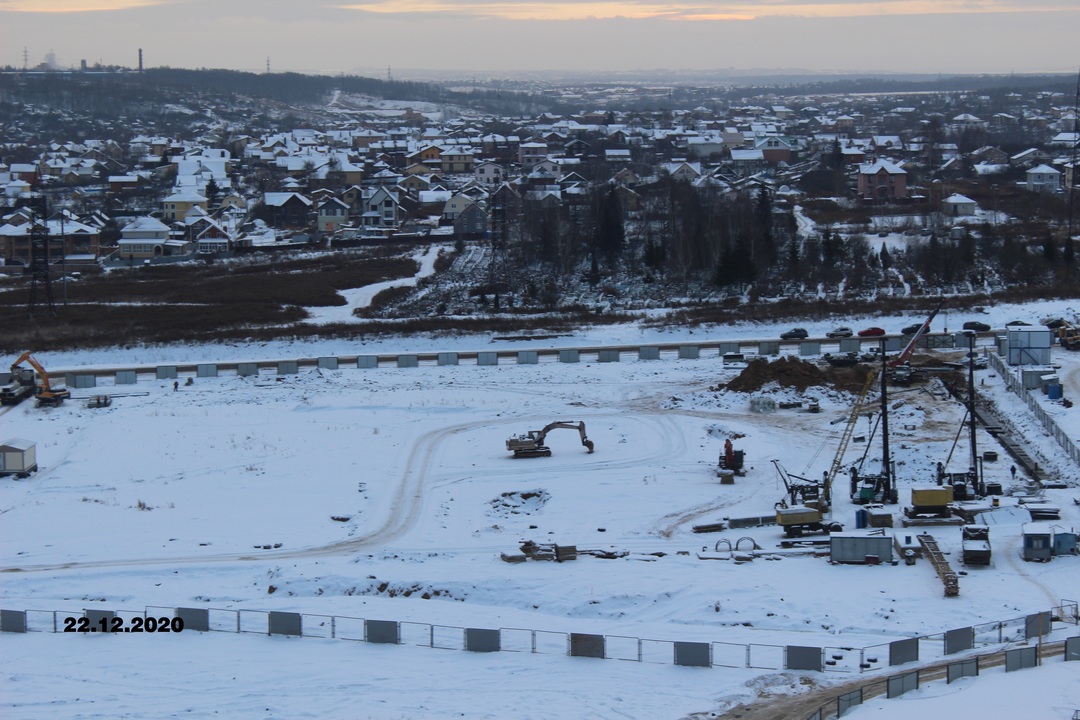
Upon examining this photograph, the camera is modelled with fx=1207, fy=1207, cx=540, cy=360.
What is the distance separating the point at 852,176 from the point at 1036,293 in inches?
1041

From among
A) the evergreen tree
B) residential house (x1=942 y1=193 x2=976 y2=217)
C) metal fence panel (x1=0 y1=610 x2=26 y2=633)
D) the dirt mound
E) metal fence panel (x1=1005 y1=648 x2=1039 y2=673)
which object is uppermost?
residential house (x1=942 y1=193 x2=976 y2=217)

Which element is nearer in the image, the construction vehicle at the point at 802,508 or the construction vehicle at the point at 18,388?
the construction vehicle at the point at 802,508

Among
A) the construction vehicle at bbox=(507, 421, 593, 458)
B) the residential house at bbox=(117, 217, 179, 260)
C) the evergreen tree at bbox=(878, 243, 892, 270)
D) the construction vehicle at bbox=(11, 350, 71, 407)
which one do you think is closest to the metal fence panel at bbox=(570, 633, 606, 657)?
the construction vehicle at bbox=(507, 421, 593, 458)

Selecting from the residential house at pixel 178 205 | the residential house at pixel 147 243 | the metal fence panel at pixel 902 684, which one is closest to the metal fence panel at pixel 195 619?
the metal fence panel at pixel 902 684

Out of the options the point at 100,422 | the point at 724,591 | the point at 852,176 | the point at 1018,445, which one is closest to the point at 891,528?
the point at 724,591

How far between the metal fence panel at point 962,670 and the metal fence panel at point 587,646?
12.2 ft

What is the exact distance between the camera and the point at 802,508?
17.8m

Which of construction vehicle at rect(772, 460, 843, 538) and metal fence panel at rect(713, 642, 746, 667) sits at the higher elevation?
construction vehicle at rect(772, 460, 843, 538)

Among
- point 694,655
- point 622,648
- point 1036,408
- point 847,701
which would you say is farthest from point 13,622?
point 1036,408

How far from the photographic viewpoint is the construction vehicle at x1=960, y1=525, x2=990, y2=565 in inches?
629

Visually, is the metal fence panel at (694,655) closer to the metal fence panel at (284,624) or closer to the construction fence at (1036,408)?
the metal fence panel at (284,624)

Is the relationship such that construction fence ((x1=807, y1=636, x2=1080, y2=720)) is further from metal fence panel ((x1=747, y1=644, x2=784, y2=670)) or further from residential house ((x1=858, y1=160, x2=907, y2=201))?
residential house ((x1=858, y1=160, x2=907, y2=201))

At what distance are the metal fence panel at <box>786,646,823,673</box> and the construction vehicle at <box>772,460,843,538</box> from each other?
14.3 ft

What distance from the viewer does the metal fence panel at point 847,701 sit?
11812 millimetres
